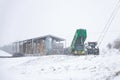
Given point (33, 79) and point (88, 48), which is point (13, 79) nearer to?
point (33, 79)

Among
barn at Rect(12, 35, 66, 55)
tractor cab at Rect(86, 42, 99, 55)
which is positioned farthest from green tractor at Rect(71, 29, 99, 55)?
barn at Rect(12, 35, 66, 55)

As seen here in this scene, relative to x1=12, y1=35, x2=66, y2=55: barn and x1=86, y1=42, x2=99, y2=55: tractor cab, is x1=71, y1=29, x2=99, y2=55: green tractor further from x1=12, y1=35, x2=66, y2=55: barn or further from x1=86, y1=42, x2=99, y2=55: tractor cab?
x1=12, y1=35, x2=66, y2=55: barn

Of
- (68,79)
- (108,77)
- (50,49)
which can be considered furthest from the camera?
(50,49)

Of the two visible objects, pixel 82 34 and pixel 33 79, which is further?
pixel 82 34

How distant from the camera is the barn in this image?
50.2 meters

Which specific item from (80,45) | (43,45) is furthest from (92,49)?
Result: (43,45)

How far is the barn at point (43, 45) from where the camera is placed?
165ft

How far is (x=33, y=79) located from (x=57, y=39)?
132ft

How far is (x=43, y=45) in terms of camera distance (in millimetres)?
56906

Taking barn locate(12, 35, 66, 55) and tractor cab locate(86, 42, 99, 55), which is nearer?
tractor cab locate(86, 42, 99, 55)

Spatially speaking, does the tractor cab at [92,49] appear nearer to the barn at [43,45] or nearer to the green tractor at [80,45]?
the green tractor at [80,45]

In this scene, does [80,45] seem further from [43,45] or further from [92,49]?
[43,45]

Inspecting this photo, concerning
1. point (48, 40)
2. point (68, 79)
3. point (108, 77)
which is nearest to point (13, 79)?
point (68, 79)

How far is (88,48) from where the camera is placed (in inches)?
1556
